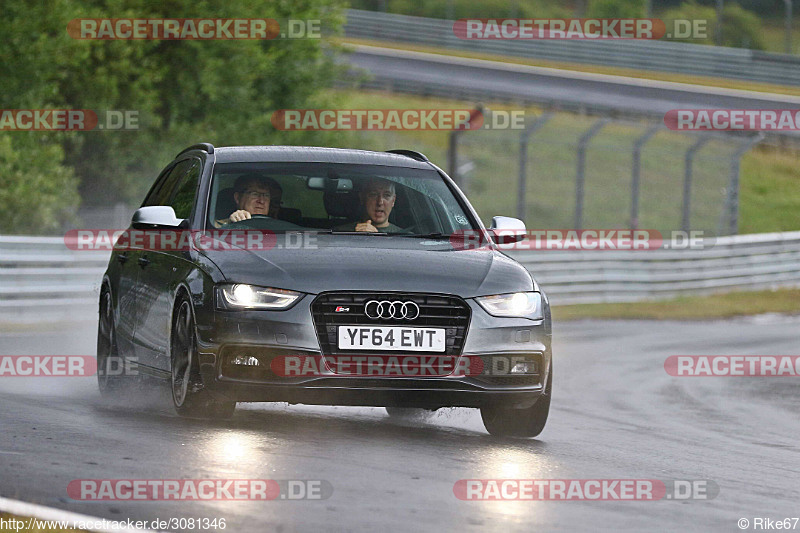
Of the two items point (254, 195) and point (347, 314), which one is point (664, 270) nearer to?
point (254, 195)

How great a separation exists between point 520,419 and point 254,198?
1.99m

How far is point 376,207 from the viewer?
31.0 ft

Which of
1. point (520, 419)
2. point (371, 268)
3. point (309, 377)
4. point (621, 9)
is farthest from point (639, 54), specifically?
point (309, 377)

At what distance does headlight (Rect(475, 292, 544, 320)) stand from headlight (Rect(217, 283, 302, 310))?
1.01 meters

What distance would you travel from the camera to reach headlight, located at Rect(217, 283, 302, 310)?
823 centimetres

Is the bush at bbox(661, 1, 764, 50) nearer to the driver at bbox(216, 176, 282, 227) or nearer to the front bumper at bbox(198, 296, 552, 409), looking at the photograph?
the driver at bbox(216, 176, 282, 227)

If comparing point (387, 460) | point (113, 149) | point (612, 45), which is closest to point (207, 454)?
point (387, 460)

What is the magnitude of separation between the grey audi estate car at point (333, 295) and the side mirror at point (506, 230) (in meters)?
0.01

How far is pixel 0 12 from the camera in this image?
81.6ft

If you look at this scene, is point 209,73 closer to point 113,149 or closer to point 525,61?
point 113,149


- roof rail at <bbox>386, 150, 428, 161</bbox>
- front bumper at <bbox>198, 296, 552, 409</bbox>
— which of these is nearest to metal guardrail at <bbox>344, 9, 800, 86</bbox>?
roof rail at <bbox>386, 150, 428, 161</bbox>

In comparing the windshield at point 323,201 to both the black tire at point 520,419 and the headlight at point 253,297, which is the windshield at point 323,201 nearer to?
the headlight at point 253,297

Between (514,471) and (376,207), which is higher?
(376,207)

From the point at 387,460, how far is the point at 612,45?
1973 inches
